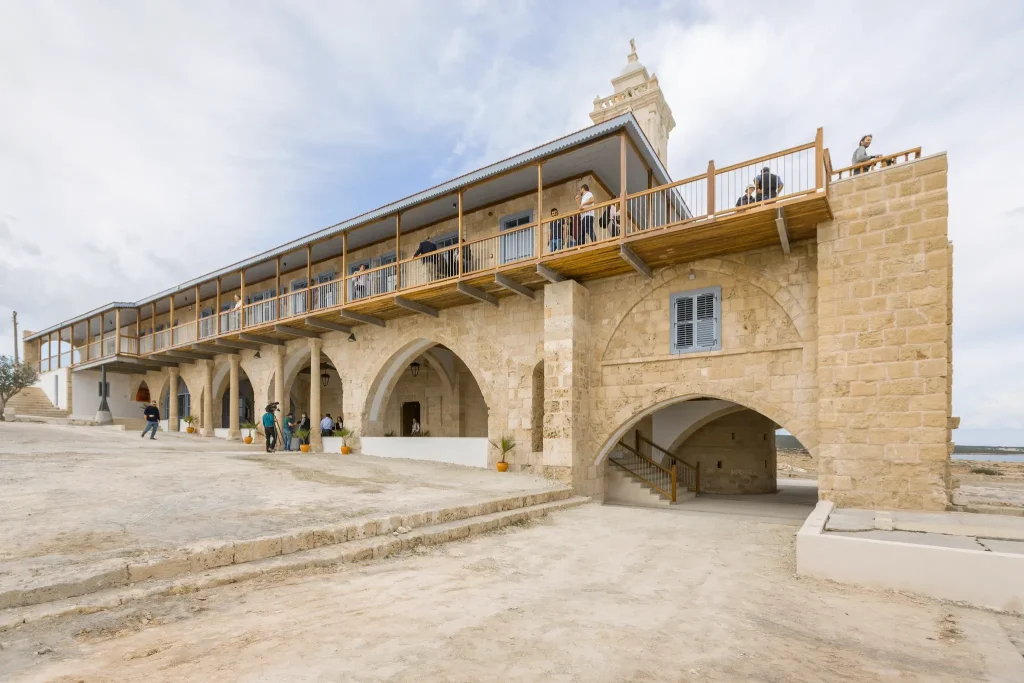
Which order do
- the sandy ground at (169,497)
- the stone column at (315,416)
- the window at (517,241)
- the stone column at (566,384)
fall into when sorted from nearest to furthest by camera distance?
the sandy ground at (169,497), the stone column at (566,384), the window at (517,241), the stone column at (315,416)

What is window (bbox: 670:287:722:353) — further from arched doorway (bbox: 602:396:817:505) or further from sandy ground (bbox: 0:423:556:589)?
arched doorway (bbox: 602:396:817:505)

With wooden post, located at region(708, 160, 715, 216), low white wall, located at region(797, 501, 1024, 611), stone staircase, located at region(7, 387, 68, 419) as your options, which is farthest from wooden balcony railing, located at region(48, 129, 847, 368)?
stone staircase, located at region(7, 387, 68, 419)

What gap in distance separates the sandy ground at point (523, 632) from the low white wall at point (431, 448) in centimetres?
775

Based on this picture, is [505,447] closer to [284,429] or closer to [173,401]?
[284,429]

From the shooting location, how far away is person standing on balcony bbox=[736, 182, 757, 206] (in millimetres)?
9086

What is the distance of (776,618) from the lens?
4.31 metres

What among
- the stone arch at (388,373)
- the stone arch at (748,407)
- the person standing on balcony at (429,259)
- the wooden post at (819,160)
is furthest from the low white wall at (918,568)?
the stone arch at (388,373)

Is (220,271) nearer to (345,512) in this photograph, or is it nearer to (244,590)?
(345,512)

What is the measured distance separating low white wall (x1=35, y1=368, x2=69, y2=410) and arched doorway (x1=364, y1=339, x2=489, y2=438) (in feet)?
62.2

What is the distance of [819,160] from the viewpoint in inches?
321

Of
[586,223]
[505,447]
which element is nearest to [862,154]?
[586,223]

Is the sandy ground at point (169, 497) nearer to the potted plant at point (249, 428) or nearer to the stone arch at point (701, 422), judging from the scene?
the stone arch at point (701, 422)

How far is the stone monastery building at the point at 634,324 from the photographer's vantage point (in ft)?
26.6

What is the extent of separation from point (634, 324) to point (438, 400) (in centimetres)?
1047
